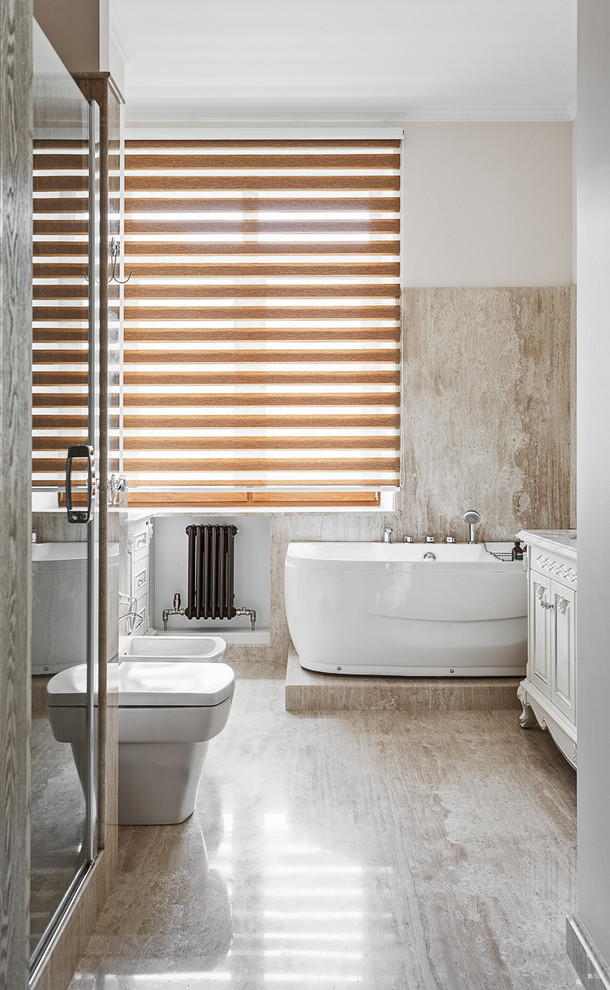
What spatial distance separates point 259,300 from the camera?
459 cm

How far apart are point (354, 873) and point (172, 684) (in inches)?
30.7

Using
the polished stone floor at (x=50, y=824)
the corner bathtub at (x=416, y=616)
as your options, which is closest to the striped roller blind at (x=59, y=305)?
the polished stone floor at (x=50, y=824)

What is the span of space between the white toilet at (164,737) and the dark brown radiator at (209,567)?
6.69 ft

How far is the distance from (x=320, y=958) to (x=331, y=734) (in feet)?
5.20

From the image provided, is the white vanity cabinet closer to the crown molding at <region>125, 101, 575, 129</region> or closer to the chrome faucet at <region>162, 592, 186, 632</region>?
the chrome faucet at <region>162, 592, 186, 632</region>

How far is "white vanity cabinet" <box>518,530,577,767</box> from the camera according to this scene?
2.90m

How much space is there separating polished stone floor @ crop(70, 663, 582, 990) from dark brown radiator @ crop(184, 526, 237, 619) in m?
1.36

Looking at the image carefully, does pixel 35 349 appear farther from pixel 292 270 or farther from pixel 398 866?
pixel 292 270

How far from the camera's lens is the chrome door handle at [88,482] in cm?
177

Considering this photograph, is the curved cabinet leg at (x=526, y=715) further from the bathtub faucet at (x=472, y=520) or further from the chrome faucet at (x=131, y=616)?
the chrome faucet at (x=131, y=616)

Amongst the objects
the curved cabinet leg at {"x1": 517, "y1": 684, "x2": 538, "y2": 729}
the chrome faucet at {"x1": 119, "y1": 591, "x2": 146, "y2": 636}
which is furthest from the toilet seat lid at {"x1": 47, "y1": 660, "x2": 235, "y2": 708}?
the curved cabinet leg at {"x1": 517, "y1": 684, "x2": 538, "y2": 729}

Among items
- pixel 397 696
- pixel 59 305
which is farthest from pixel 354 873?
pixel 59 305

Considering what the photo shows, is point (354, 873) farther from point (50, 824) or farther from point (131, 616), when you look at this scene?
point (131, 616)

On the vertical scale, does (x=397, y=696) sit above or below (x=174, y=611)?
below
